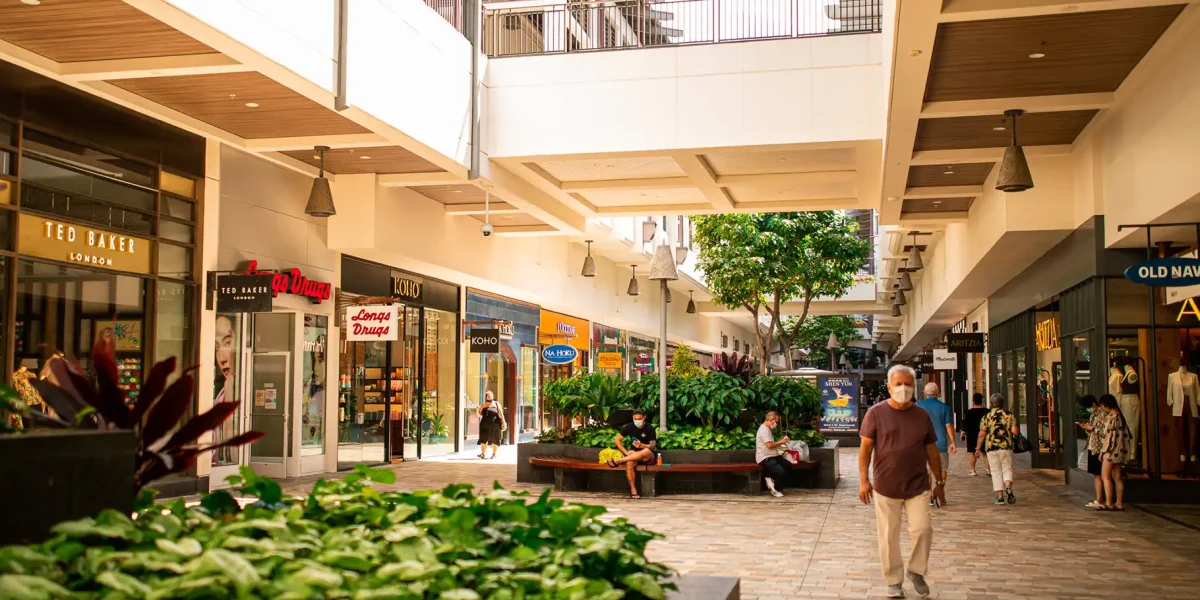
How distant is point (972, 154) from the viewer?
46.1ft

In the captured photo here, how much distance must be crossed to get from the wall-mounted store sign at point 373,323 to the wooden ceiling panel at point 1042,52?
32.9ft

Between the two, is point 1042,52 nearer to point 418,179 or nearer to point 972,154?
Answer: point 972,154

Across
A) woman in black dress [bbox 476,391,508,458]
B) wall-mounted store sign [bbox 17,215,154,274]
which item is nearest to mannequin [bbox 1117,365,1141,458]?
woman in black dress [bbox 476,391,508,458]

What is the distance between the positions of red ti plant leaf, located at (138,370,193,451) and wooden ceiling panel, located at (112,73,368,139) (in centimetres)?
798

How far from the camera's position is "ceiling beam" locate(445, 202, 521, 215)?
19856mm

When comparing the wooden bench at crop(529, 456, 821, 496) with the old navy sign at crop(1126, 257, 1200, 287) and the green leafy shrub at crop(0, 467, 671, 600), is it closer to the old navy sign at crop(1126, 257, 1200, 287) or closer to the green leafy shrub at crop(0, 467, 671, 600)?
the old navy sign at crop(1126, 257, 1200, 287)

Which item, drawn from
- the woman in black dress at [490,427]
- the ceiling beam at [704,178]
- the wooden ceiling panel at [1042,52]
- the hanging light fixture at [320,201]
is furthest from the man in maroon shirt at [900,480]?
the woman in black dress at [490,427]

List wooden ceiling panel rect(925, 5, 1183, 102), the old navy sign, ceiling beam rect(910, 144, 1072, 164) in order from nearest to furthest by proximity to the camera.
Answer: wooden ceiling panel rect(925, 5, 1183, 102) < the old navy sign < ceiling beam rect(910, 144, 1072, 164)

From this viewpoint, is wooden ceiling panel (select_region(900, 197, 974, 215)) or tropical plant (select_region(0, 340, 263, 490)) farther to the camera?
wooden ceiling panel (select_region(900, 197, 974, 215))

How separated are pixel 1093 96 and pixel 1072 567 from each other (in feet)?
17.5

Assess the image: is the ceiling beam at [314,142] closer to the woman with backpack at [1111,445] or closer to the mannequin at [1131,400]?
the woman with backpack at [1111,445]

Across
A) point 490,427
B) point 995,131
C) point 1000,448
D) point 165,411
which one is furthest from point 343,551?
point 490,427

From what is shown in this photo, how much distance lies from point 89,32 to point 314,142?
427cm

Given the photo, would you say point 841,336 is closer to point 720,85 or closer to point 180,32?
point 720,85
